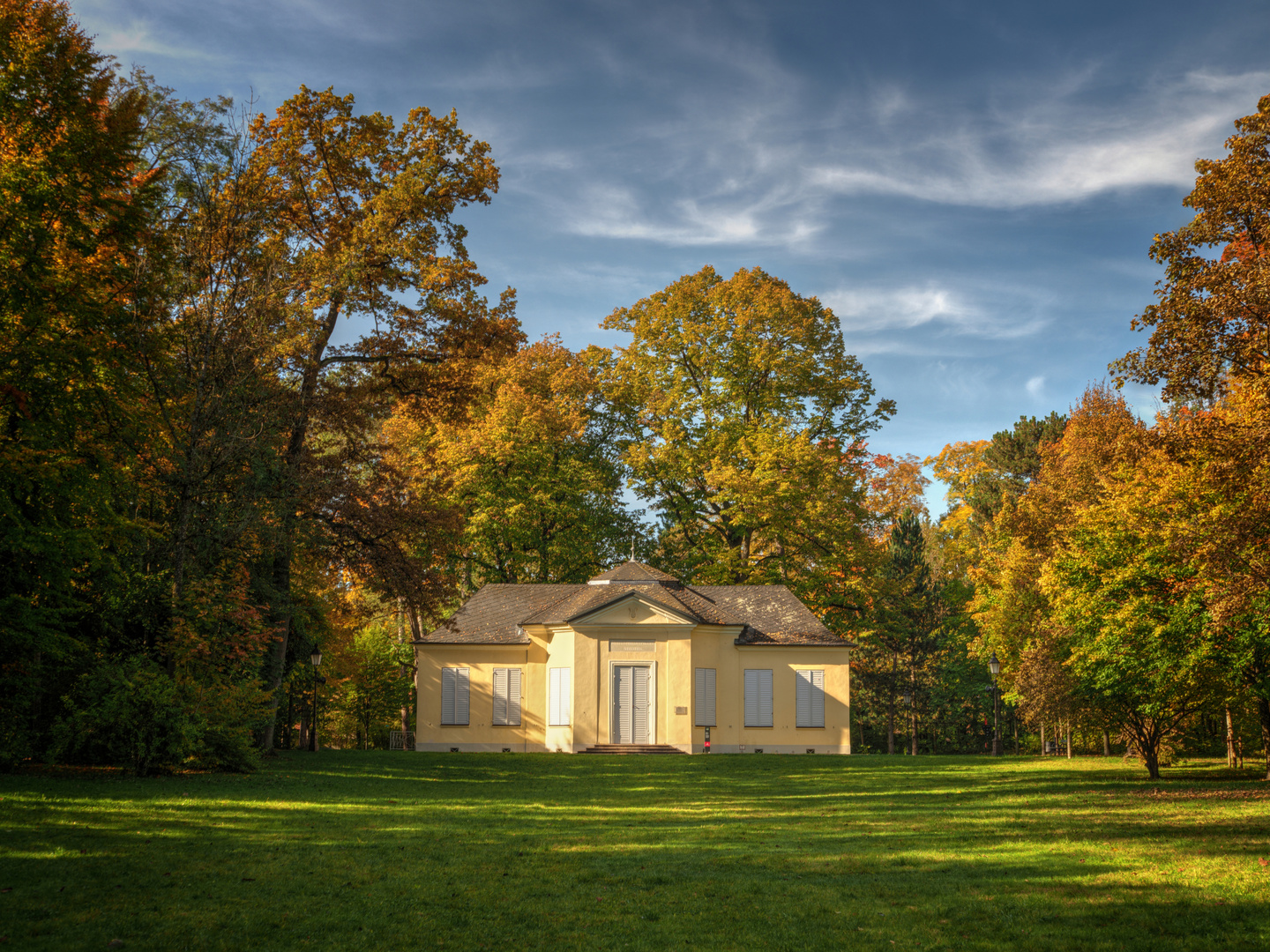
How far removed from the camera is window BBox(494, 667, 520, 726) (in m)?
31.1

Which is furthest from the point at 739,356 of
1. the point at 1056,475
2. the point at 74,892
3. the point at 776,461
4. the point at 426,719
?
the point at 74,892

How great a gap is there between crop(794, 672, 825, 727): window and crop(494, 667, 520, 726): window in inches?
361

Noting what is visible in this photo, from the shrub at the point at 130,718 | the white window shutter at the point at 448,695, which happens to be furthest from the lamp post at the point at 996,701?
the shrub at the point at 130,718

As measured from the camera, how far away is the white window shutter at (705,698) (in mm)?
30500

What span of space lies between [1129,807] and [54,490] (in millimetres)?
16822

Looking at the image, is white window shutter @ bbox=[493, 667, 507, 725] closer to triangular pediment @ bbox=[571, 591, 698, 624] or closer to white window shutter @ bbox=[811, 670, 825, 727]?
triangular pediment @ bbox=[571, 591, 698, 624]

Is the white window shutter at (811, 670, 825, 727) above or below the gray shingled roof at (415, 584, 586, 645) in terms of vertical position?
below

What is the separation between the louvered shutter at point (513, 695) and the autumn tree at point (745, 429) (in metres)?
9.74

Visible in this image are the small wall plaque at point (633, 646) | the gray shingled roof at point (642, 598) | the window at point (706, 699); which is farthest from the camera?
the gray shingled roof at point (642, 598)

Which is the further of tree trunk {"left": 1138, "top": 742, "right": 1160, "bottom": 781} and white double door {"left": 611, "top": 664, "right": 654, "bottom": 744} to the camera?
white double door {"left": 611, "top": 664, "right": 654, "bottom": 744}

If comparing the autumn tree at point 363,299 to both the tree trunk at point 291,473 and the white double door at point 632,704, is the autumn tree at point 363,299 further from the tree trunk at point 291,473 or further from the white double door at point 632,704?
the white double door at point 632,704

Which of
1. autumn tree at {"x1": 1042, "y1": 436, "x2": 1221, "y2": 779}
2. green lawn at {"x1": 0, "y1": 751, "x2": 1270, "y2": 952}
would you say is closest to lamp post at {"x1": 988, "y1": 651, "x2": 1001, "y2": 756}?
autumn tree at {"x1": 1042, "y1": 436, "x2": 1221, "y2": 779}

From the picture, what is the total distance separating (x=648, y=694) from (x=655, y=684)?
38 cm

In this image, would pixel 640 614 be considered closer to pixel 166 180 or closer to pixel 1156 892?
pixel 166 180
